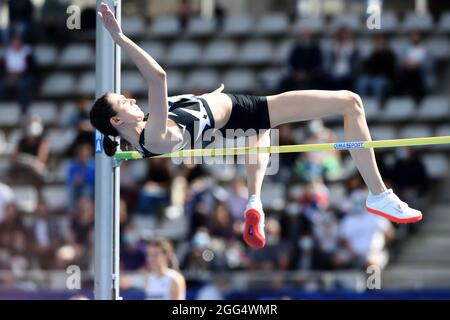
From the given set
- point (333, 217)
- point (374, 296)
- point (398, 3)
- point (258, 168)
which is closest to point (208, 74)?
point (398, 3)

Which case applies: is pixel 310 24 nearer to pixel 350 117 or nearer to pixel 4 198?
pixel 4 198

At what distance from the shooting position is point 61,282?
1202cm

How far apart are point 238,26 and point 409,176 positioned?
433 cm

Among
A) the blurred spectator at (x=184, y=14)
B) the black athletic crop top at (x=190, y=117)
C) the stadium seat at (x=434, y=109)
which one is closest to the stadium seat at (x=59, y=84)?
the blurred spectator at (x=184, y=14)

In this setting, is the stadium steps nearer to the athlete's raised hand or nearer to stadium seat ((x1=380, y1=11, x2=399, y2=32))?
stadium seat ((x1=380, y1=11, x2=399, y2=32))

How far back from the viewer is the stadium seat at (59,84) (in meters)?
16.3

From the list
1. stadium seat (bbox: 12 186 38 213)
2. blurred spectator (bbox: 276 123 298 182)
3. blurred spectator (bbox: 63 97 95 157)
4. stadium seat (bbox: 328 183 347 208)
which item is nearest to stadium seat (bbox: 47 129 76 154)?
blurred spectator (bbox: 63 97 95 157)

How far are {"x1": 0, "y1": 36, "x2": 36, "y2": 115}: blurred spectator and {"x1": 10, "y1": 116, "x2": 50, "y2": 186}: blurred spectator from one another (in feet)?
5.08

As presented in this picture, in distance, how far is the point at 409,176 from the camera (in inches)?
512

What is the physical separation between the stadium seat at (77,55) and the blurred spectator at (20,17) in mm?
617

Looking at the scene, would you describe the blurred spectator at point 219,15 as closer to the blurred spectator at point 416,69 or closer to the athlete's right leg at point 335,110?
the blurred spectator at point 416,69

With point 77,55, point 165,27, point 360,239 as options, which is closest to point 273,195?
point 360,239

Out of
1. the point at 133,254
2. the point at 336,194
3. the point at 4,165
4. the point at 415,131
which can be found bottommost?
the point at 133,254

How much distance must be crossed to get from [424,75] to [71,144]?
4506 millimetres
